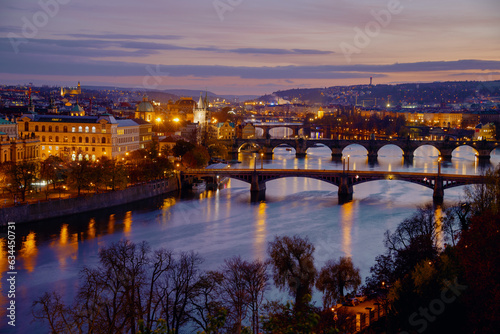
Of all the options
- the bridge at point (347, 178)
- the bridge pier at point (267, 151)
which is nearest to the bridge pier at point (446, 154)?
the bridge pier at point (267, 151)

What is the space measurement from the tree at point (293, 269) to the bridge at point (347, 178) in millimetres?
9518

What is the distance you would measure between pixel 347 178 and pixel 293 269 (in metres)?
11.1

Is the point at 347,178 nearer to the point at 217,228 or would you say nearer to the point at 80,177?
the point at 217,228

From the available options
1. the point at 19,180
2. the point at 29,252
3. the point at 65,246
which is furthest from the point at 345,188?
the point at 29,252

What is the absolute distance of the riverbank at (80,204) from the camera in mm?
15375

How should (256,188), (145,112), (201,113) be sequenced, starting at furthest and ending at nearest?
(201,113), (145,112), (256,188)

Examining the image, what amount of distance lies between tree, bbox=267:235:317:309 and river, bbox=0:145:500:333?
310 mm

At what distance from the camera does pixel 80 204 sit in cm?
1739

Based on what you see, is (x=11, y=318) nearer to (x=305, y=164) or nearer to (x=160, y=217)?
(x=160, y=217)

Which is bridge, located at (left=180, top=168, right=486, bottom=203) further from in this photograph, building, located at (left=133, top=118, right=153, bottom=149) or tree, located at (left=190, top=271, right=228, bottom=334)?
tree, located at (left=190, top=271, right=228, bottom=334)

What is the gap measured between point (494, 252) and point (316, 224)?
868 centimetres

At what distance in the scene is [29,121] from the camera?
27172 millimetres

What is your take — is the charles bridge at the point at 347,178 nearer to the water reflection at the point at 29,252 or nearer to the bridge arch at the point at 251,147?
the water reflection at the point at 29,252

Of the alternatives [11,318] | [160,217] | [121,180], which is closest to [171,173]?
[121,180]
